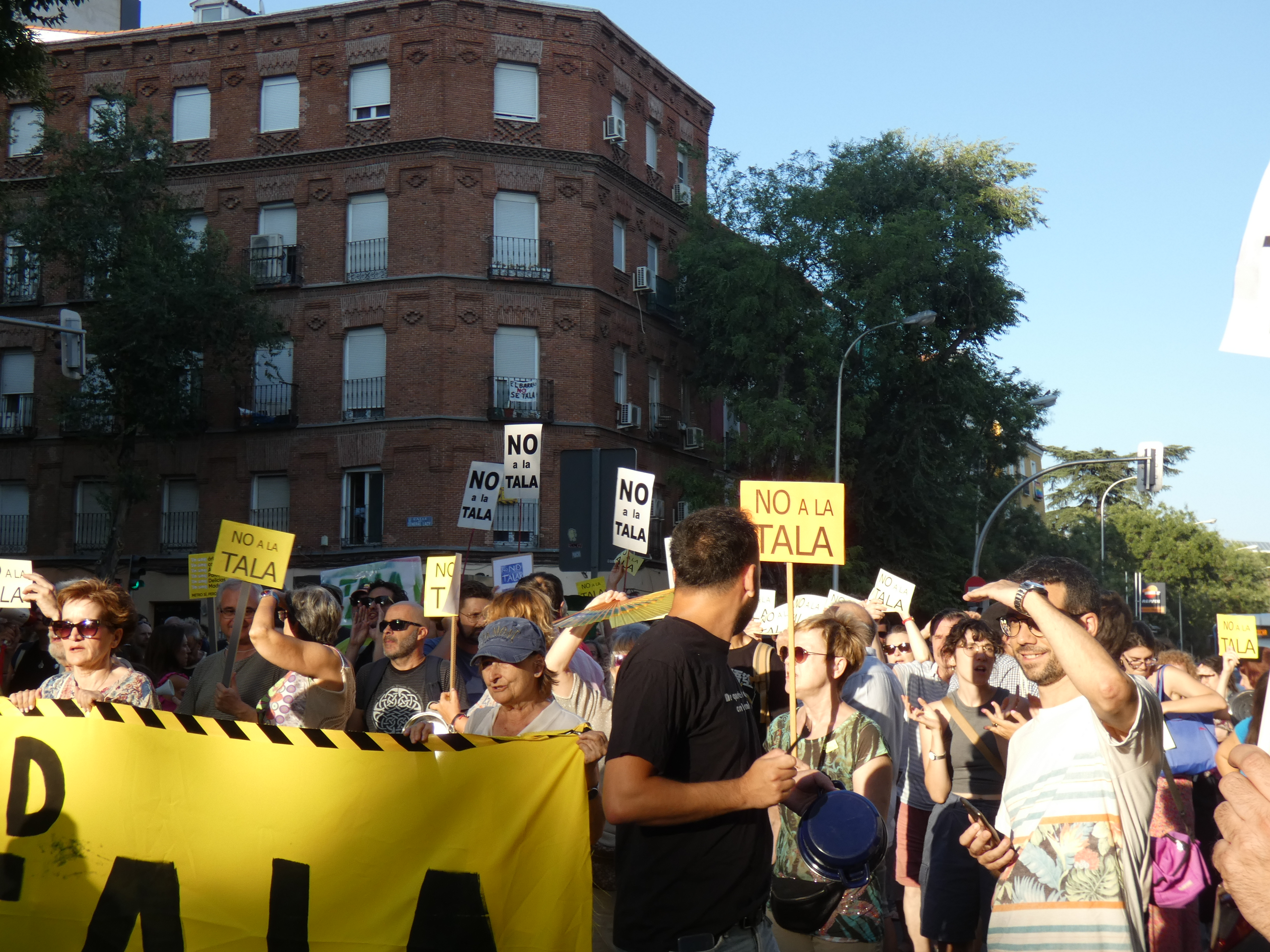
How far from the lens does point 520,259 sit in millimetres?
34219

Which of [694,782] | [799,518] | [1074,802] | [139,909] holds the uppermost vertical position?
[799,518]

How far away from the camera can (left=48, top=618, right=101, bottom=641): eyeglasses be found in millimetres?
5637

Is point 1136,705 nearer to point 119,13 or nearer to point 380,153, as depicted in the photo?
point 380,153

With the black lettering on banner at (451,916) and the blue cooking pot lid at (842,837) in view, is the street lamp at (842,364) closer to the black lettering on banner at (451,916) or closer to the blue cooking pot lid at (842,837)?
the black lettering on banner at (451,916)

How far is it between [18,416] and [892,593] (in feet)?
96.6

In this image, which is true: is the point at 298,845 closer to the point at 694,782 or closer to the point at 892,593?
the point at 694,782

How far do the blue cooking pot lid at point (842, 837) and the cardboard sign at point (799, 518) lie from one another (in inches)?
86.1

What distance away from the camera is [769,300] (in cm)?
3481

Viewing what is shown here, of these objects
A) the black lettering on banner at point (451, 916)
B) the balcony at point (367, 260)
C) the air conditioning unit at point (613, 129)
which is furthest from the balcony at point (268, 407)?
the black lettering on banner at point (451, 916)

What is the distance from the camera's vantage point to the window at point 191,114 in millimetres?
35656

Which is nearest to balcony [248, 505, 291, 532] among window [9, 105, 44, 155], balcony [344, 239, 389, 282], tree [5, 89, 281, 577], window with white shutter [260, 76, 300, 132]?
tree [5, 89, 281, 577]

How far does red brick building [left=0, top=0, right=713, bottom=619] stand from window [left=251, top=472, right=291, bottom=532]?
7 cm

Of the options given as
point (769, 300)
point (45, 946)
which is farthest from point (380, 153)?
point (45, 946)

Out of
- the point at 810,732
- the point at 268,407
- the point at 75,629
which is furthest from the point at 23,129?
the point at 810,732
